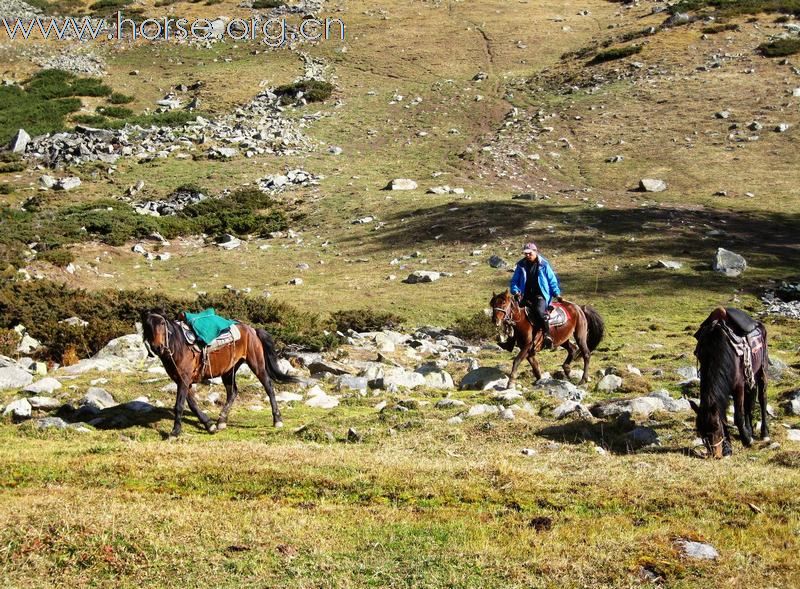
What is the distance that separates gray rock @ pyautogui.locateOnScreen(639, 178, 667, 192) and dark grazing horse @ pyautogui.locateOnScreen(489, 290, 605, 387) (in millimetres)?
22433

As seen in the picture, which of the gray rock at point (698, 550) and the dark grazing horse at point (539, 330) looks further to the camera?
the dark grazing horse at point (539, 330)

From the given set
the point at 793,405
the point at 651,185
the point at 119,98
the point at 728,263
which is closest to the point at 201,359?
the point at 793,405

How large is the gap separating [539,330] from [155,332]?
7.67 meters

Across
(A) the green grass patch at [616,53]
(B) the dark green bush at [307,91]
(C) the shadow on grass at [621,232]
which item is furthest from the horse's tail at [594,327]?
(A) the green grass patch at [616,53]

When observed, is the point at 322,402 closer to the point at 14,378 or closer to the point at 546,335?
the point at 546,335

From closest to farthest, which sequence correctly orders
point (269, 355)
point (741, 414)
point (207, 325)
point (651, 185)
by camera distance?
point (741, 414) → point (207, 325) → point (269, 355) → point (651, 185)

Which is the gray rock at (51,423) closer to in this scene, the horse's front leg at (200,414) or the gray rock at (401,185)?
the horse's front leg at (200,414)

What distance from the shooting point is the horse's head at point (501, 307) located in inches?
616

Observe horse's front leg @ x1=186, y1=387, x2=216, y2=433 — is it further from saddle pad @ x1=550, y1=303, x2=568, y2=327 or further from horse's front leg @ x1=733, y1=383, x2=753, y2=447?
horse's front leg @ x1=733, y1=383, x2=753, y2=447

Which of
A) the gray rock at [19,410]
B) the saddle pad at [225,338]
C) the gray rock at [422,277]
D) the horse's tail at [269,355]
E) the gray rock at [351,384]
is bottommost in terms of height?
the gray rock at [422,277]

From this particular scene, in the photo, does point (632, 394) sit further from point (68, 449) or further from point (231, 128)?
point (231, 128)

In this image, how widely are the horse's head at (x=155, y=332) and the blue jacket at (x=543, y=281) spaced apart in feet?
22.3

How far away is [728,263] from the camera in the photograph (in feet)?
90.5

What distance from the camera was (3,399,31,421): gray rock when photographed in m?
13.7
